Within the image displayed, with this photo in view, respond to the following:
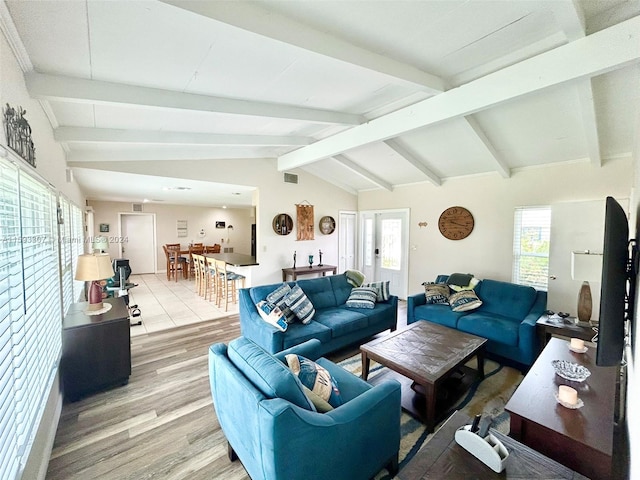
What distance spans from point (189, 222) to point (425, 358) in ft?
29.3

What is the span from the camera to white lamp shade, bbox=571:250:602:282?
2594mm

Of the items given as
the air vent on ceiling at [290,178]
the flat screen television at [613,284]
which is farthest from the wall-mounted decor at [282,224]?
the flat screen television at [613,284]

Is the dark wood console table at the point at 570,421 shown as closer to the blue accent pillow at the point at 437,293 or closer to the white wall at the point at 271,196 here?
the blue accent pillow at the point at 437,293

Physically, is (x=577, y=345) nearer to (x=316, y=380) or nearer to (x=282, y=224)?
(x=316, y=380)

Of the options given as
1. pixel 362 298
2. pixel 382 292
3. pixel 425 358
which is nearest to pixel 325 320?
pixel 362 298

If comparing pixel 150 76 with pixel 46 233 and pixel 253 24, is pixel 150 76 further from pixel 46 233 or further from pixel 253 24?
pixel 46 233

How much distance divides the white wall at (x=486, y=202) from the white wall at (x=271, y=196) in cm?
142

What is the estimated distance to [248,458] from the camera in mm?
1556

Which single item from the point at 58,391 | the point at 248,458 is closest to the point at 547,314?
the point at 248,458

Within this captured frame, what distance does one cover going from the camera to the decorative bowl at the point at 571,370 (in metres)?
1.80

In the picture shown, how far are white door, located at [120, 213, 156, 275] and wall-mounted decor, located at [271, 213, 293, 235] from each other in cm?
546

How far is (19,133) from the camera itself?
1.51 meters

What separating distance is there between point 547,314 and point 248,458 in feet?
11.7

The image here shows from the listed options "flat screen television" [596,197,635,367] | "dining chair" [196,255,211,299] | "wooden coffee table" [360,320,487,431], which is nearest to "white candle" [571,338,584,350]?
"wooden coffee table" [360,320,487,431]
